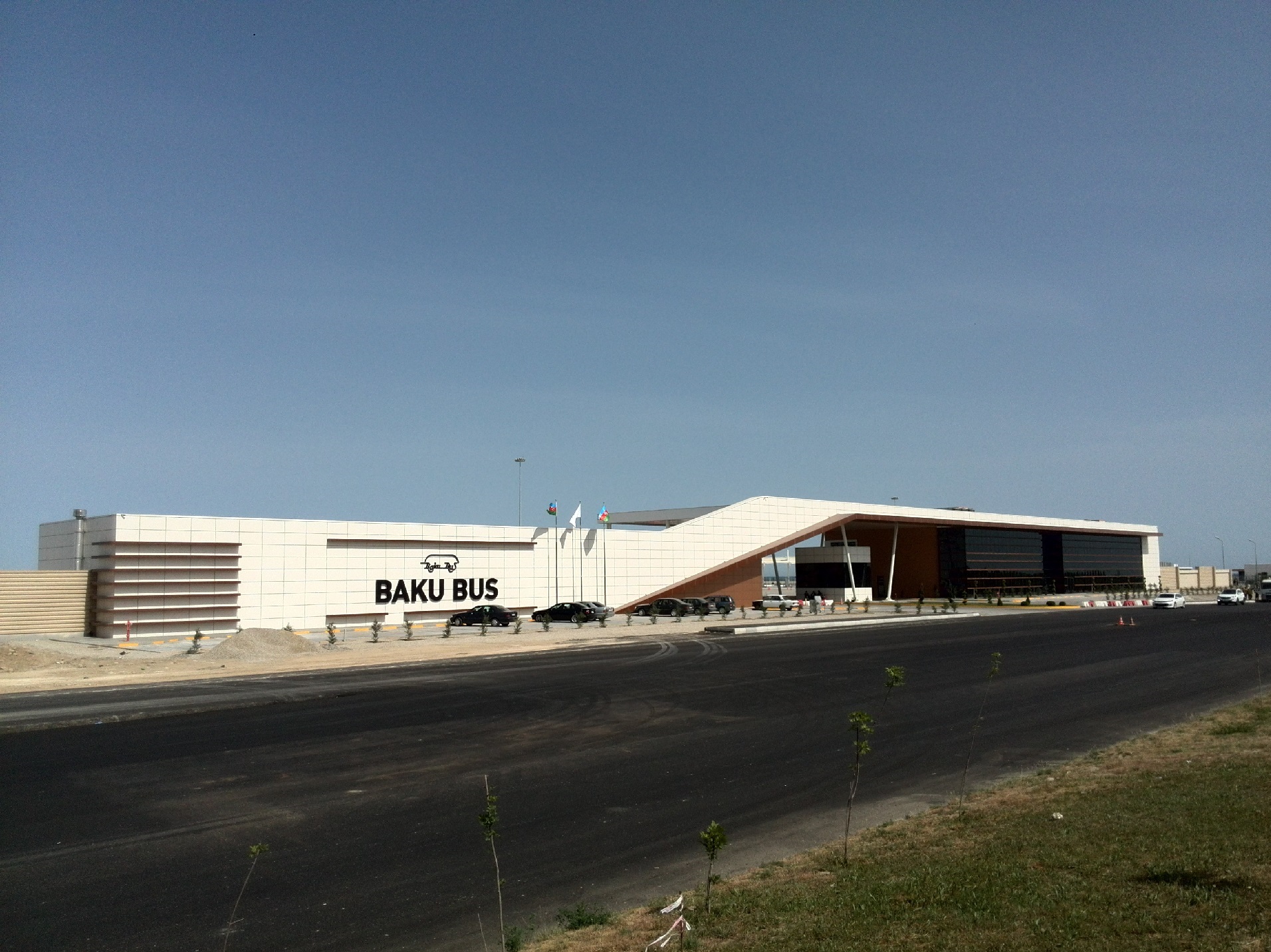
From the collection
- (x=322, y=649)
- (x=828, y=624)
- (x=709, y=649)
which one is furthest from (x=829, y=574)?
(x=322, y=649)

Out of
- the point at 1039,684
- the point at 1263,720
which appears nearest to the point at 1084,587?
the point at 1039,684

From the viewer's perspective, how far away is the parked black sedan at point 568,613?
197ft

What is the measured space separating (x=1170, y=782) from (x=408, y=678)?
75.8 feet

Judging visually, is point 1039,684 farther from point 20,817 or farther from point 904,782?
point 20,817

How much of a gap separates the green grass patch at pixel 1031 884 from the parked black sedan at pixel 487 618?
46.5 m

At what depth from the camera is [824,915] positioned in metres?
7.66

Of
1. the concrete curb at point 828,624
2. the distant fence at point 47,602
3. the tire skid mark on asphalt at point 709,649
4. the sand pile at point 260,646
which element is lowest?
the concrete curb at point 828,624

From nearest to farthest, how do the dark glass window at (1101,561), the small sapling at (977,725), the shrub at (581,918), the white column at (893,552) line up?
the shrub at (581,918) < the small sapling at (977,725) < the white column at (893,552) < the dark glass window at (1101,561)

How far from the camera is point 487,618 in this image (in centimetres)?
5653

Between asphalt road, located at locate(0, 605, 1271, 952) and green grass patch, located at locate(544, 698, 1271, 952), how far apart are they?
4.00ft

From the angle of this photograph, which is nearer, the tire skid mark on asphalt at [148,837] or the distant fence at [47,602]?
the tire skid mark on asphalt at [148,837]

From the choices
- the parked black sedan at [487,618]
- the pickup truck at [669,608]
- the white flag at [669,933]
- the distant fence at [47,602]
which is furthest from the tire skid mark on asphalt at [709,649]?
the distant fence at [47,602]

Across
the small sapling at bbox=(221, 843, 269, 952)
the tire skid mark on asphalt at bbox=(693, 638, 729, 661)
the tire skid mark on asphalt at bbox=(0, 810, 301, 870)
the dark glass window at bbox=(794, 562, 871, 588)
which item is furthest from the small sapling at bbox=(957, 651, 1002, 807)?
the dark glass window at bbox=(794, 562, 871, 588)

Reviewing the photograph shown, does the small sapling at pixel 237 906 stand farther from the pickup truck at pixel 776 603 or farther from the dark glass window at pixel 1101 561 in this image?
the dark glass window at pixel 1101 561
